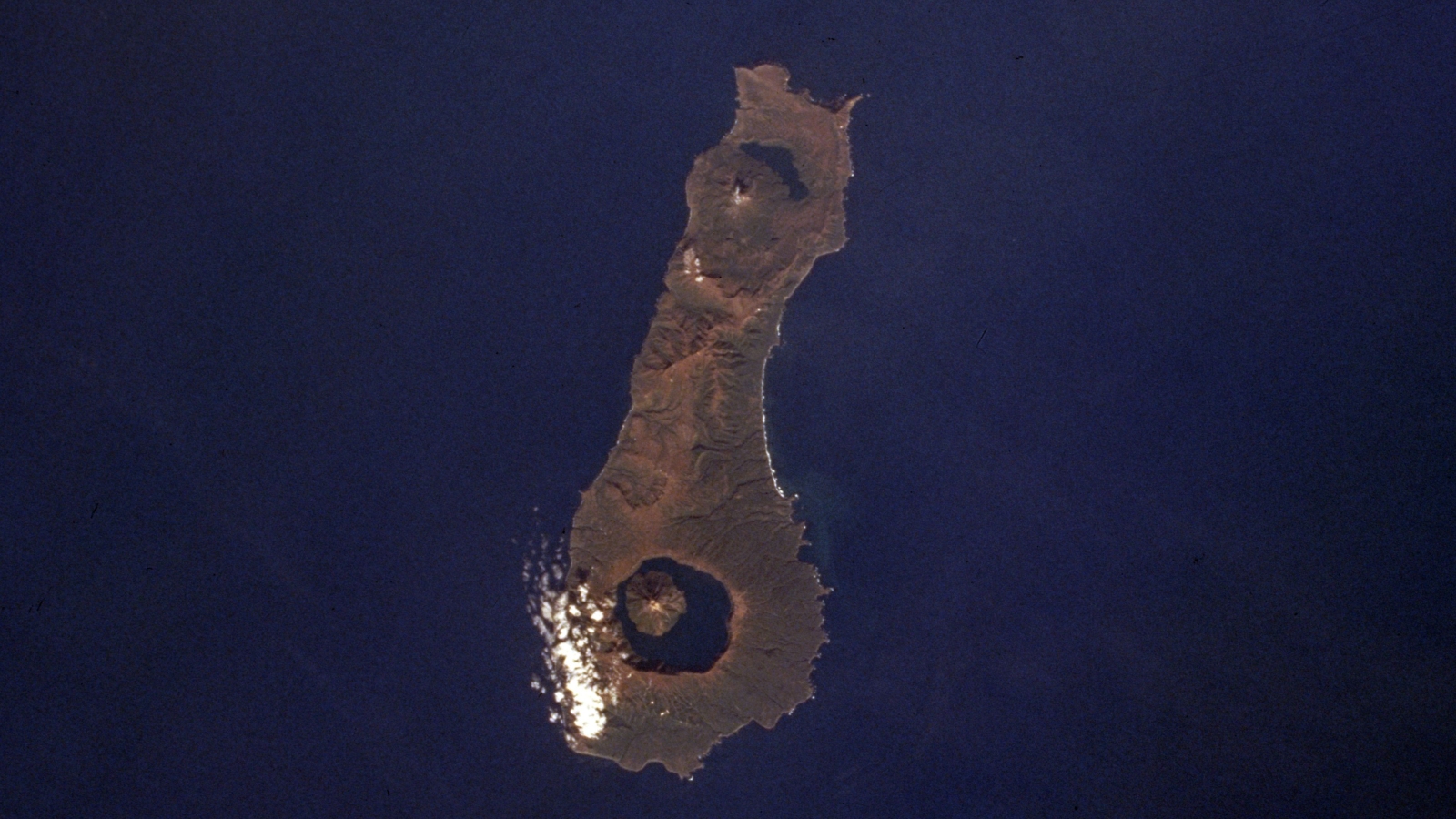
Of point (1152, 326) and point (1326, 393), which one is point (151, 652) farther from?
point (1326, 393)

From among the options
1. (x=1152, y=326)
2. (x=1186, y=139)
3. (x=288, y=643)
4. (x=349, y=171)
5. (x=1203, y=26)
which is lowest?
(x=288, y=643)

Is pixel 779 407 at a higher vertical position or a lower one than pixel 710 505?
higher

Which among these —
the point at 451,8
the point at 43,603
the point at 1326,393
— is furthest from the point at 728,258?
the point at 43,603
